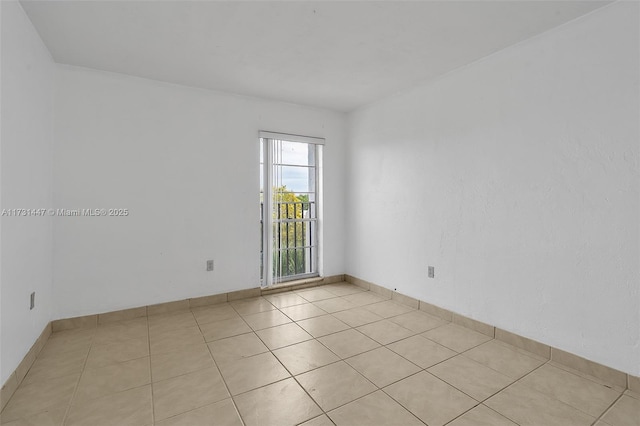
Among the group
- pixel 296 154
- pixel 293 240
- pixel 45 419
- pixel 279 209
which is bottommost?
pixel 45 419

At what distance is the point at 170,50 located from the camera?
258 cm

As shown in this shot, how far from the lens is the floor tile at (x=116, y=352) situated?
90.7 inches

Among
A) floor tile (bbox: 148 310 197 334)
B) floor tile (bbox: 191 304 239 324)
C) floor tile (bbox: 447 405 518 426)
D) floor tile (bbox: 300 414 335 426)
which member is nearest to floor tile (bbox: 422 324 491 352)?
floor tile (bbox: 447 405 518 426)

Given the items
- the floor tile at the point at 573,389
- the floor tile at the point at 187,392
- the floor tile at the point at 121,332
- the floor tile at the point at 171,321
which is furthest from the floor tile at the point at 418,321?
the floor tile at the point at 121,332

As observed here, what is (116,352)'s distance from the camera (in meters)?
2.44

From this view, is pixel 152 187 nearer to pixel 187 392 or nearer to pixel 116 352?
pixel 116 352

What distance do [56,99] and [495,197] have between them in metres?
4.12

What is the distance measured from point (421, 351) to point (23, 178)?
10.7 ft

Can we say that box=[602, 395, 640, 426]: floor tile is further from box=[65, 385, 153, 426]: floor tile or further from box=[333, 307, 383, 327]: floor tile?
box=[65, 385, 153, 426]: floor tile

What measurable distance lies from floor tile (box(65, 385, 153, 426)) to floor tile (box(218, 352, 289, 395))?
0.48 meters

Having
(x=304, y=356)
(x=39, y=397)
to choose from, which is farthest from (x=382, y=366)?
(x=39, y=397)

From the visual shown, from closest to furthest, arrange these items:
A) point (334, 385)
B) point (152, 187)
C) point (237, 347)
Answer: point (334, 385)
point (237, 347)
point (152, 187)

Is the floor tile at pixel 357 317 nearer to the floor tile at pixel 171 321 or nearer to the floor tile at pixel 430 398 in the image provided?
the floor tile at pixel 430 398

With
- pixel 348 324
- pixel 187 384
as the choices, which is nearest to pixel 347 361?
pixel 348 324
